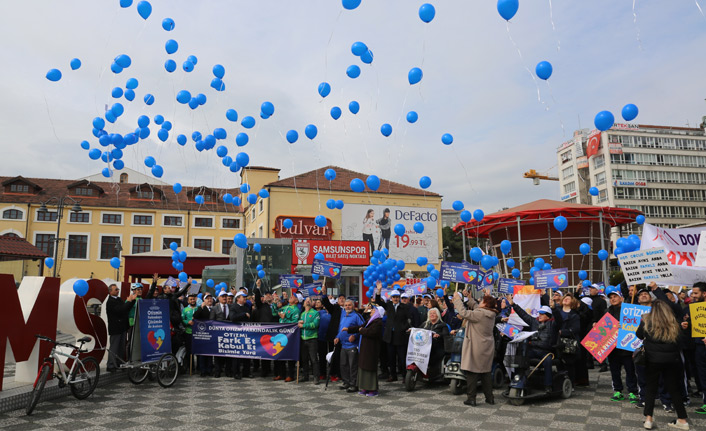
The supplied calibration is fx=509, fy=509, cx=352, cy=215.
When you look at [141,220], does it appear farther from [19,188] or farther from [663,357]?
[663,357]

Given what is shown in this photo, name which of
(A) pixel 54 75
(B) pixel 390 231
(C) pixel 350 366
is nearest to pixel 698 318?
(C) pixel 350 366

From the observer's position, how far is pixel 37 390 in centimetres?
736

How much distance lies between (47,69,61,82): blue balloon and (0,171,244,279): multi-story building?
113 feet

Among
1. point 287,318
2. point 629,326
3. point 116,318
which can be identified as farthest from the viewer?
point 287,318

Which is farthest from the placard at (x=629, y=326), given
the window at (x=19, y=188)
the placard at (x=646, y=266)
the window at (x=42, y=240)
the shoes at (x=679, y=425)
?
the window at (x=19, y=188)

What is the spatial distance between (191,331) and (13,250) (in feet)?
57.0

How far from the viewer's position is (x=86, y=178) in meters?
53.6

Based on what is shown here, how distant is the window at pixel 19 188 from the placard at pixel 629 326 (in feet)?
181

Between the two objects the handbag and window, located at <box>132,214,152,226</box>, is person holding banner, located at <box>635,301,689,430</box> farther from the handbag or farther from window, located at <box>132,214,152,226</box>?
window, located at <box>132,214,152,226</box>

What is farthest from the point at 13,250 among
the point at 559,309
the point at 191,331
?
the point at 559,309

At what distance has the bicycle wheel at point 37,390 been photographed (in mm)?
7188

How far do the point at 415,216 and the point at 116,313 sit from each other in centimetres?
3712

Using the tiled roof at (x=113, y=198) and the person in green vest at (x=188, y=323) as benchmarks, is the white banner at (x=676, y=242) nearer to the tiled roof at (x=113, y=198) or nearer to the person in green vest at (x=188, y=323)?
the person in green vest at (x=188, y=323)

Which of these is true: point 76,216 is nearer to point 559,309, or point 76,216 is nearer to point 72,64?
point 72,64
